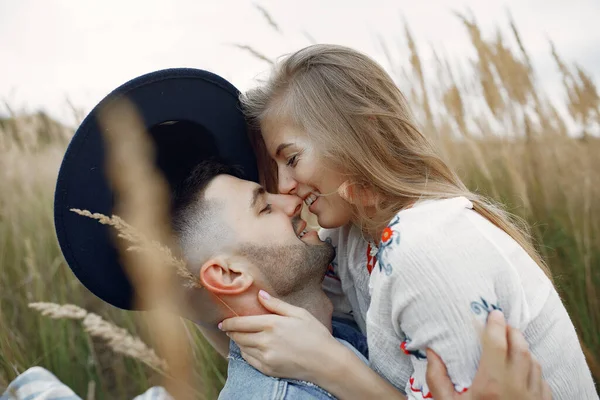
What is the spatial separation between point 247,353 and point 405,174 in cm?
83

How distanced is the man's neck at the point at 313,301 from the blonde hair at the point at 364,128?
0.29m

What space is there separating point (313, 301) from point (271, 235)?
28cm

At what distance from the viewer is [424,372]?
5.67ft

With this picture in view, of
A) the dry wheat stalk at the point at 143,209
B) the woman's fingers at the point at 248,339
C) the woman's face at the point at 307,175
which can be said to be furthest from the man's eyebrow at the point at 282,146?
the woman's fingers at the point at 248,339

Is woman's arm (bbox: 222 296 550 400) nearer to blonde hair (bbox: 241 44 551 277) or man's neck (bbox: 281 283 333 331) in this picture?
man's neck (bbox: 281 283 333 331)

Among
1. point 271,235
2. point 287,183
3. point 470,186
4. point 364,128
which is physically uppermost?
point 364,128

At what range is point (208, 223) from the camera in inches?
81.4

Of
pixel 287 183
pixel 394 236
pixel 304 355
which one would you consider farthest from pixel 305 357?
pixel 287 183

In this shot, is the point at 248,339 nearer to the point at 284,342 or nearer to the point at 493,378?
the point at 284,342

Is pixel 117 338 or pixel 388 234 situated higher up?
pixel 117 338

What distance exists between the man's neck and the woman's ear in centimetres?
33

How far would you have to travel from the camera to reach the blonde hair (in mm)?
2092

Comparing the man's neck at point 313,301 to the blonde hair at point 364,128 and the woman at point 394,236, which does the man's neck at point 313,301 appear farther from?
the blonde hair at point 364,128


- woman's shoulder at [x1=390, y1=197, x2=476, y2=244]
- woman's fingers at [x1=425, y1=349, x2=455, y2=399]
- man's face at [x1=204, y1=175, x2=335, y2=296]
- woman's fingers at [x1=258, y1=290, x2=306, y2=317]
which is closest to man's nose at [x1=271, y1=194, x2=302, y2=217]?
man's face at [x1=204, y1=175, x2=335, y2=296]
